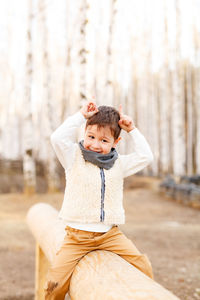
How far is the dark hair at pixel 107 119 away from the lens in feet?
7.68

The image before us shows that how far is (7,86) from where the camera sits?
3092cm

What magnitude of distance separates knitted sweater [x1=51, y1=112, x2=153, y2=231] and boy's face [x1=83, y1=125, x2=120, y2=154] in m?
0.11

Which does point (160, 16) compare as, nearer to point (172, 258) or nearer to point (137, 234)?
point (137, 234)

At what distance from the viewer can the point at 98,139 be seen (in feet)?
7.76

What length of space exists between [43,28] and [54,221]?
13.9 meters

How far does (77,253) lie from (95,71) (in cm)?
2330

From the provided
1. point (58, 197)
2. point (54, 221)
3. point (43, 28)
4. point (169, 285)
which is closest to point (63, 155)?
point (54, 221)

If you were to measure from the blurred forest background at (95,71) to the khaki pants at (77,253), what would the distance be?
400 inches

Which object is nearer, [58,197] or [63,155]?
[63,155]

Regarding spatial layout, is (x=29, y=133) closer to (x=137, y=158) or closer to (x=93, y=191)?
(x=137, y=158)

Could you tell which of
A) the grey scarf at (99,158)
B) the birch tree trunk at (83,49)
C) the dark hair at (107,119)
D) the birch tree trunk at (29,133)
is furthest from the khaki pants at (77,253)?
the birch tree trunk at (29,133)

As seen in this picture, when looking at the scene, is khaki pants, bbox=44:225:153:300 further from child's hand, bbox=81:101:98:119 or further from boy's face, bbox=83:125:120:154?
child's hand, bbox=81:101:98:119

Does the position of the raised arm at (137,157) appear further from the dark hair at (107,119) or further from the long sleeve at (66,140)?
the long sleeve at (66,140)

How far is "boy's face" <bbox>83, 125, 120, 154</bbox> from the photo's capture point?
2.35 meters
